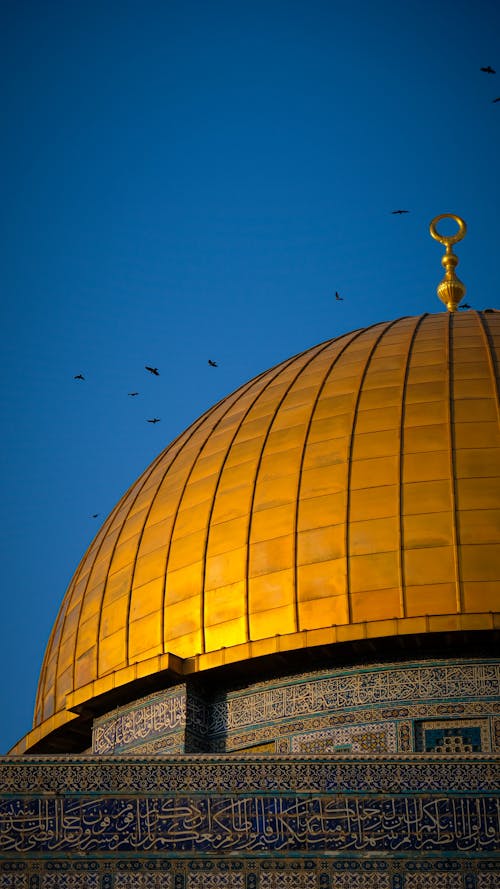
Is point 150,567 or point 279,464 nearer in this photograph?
point 279,464

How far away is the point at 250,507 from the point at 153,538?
935 mm

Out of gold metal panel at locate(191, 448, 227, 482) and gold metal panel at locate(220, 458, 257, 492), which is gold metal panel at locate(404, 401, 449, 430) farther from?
gold metal panel at locate(191, 448, 227, 482)

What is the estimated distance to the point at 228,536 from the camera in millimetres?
13938

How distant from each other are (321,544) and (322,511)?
0.83 feet

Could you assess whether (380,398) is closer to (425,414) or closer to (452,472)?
(425,414)

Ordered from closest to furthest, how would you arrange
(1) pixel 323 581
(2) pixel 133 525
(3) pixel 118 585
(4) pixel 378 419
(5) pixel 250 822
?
(5) pixel 250 822, (1) pixel 323 581, (4) pixel 378 419, (3) pixel 118 585, (2) pixel 133 525

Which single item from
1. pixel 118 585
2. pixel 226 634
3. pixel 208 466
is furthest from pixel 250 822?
pixel 208 466

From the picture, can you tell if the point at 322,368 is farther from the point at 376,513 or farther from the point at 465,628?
the point at 465,628

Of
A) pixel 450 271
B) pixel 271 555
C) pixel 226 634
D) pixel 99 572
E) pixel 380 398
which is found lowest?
pixel 226 634

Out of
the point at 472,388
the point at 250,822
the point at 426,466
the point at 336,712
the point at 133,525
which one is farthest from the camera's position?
the point at 133,525

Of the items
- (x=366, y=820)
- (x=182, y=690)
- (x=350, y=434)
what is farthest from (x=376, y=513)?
(x=366, y=820)

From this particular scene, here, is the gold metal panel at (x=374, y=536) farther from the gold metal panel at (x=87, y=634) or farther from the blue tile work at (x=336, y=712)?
the gold metal panel at (x=87, y=634)

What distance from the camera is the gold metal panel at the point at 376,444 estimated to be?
45.2 feet

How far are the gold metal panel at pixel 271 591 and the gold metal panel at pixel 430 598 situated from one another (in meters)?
0.82
